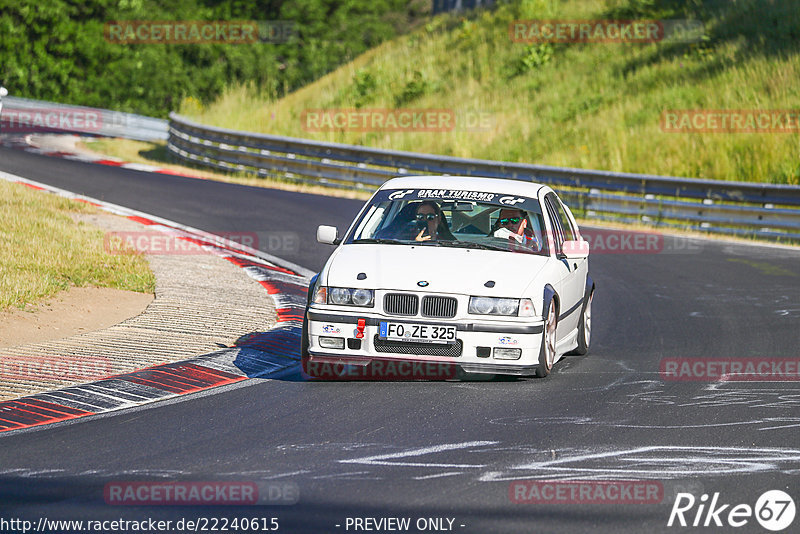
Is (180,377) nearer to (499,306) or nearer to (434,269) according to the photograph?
(434,269)

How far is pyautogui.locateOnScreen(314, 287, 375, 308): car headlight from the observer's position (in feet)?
28.2

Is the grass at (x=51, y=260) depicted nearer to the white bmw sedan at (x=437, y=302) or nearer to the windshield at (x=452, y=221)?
the windshield at (x=452, y=221)

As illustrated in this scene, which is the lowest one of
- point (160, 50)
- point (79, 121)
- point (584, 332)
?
point (584, 332)

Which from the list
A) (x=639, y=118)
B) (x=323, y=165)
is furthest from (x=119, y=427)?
(x=639, y=118)

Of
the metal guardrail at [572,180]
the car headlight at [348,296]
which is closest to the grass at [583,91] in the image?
the metal guardrail at [572,180]

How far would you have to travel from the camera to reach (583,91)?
103 ft

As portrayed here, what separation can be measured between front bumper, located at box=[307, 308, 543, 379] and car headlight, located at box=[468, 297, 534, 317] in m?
0.07

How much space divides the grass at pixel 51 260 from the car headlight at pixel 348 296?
3.80 meters

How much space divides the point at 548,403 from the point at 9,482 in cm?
380

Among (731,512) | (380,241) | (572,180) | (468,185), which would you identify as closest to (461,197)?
(468,185)

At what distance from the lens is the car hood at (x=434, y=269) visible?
857 centimetres

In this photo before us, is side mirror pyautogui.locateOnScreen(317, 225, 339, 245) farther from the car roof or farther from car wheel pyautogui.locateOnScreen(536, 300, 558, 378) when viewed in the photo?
car wheel pyautogui.locateOnScreen(536, 300, 558, 378)

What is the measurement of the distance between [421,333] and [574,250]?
6.17 feet

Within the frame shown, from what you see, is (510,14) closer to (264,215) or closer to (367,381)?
(264,215)
